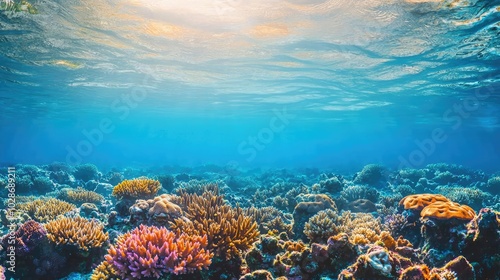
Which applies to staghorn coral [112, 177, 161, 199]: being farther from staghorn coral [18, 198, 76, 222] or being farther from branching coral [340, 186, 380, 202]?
branching coral [340, 186, 380, 202]

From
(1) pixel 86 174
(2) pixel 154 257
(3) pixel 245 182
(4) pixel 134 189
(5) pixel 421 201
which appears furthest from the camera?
(3) pixel 245 182

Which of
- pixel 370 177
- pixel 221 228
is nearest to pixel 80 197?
pixel 221 228

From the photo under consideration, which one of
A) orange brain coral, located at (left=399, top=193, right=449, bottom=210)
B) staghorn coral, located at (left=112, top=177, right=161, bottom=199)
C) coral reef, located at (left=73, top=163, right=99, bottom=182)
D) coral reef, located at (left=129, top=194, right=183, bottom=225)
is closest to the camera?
coral reef, located at (left=129, top=194, right=183, bottom=225)

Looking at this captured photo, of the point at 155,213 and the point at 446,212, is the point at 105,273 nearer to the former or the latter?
the point at 155,213

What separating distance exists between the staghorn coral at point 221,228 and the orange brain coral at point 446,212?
3841 mm

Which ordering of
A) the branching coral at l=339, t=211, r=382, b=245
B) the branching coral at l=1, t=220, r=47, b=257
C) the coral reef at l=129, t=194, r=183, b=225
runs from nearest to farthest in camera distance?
the branching coral at l=339, t=211, r=382, b=245 < the branching coral at l=1, t=220, r=47, b=257 < the coral reef at l=129, t=194, r=183, b=225

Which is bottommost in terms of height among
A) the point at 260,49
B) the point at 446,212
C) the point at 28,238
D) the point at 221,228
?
the point at 446,212

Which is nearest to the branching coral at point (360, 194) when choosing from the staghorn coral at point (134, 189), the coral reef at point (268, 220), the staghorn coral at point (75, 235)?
the coral reef at point (268, 220)

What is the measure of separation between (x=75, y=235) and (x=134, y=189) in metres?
2.37

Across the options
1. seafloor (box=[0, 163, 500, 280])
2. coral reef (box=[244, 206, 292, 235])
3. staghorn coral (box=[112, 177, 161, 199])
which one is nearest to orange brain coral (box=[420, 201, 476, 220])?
seafloor (box=[0, 163, 500, 280])

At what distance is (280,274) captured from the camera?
464 centimetres

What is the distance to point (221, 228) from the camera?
546 cm

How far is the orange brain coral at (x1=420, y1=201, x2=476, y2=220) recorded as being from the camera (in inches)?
219

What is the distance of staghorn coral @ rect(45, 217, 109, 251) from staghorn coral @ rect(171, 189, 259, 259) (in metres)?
1.69
